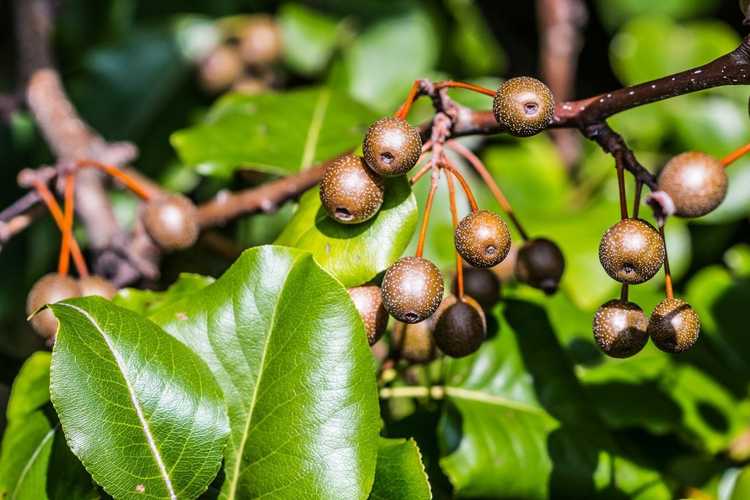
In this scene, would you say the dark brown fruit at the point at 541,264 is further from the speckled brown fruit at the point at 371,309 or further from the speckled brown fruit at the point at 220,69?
the speckled brown fruit at the point at 220,69

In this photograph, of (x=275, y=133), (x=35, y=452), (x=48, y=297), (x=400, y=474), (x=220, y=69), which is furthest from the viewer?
(x=220, y=69)

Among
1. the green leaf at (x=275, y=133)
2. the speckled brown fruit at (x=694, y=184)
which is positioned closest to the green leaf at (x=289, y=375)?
the speckled brown fruit at (x=694, y=184)

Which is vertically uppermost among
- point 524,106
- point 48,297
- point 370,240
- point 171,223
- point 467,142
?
point 467,142

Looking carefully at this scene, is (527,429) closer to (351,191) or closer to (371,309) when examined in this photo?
(371,309)

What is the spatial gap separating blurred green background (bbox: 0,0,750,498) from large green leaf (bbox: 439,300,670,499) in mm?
27

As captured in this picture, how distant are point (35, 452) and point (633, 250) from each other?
1.21m

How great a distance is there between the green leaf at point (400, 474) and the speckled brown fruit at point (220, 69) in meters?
1.90

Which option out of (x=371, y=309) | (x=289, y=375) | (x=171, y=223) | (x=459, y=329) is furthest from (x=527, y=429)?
(x=171, y=223)

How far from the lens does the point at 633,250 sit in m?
1.49

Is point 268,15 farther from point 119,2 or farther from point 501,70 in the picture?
point 501,70

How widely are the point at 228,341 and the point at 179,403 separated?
0.16 m

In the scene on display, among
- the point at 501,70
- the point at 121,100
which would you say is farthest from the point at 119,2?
the point at 501,70

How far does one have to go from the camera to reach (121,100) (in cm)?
326

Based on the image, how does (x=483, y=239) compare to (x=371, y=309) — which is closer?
(x=483, y=239)
